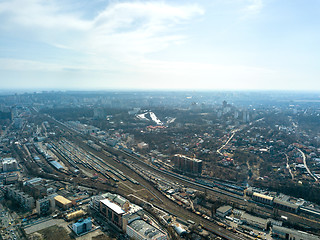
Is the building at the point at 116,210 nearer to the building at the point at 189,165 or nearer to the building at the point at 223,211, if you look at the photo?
the building at the point at 223,211

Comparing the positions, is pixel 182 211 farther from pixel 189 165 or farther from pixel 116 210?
pixel 189 165

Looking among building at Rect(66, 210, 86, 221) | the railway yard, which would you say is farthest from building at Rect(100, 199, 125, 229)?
the railway yard

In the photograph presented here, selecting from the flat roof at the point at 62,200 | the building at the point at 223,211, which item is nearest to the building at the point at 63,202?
the flat roof at the point at 62,200

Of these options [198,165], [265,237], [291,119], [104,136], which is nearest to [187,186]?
[198,165]

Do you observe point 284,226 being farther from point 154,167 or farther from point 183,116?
point 183,116

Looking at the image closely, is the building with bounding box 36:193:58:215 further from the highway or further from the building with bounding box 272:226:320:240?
the building with bounding box 272:226:320:240
